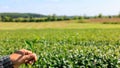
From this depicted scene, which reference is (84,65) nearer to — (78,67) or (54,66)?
(78,67)

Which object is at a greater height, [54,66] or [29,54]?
[29,54]

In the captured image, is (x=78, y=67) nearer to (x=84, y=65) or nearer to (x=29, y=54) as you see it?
(x=84, y=65)

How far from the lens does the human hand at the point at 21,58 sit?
51.9 inches

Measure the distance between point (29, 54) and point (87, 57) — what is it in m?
8.32

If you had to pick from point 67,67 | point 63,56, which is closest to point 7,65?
point 67,67

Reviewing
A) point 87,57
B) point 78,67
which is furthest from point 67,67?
point 87,57

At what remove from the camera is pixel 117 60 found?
938 centimetres

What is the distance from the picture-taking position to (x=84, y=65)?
916 cm

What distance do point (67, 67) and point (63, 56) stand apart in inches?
29.8

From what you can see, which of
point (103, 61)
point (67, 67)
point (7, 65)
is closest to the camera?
point (7, 65)

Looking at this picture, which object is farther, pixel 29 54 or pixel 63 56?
pixel 63 56

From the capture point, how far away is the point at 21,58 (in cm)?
133

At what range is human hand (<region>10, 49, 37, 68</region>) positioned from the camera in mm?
1319

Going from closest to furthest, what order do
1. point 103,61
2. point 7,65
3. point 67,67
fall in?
point 7,65 < point 67,67 < point 103,61
